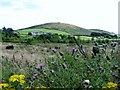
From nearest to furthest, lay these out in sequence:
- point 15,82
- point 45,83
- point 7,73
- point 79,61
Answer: point 15,82, point 45,83, point 79,61, point 7,73

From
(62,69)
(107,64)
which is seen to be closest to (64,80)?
(62,69)

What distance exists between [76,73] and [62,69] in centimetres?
23

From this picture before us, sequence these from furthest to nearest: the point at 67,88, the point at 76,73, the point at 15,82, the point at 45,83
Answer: the point at 76,73 < the point at 45,83 < the point at 67,88 < the point at 15,82

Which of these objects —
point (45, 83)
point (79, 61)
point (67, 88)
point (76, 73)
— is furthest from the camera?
point (79, 61)

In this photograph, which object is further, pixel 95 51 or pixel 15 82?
pixel 95 51

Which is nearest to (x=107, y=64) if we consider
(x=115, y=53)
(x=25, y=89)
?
(x=115, y=53)

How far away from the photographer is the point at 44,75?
456cm

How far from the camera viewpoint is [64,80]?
4.53 metres

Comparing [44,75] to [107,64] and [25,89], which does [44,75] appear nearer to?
[25,89]

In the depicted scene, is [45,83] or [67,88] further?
[45,83]

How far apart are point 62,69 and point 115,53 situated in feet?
4.45

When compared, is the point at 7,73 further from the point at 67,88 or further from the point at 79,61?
the point at 67,88

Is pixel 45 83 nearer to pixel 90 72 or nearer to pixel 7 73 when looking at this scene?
pixel 90 72

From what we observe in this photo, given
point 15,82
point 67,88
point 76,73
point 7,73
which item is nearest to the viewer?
point 15,82
